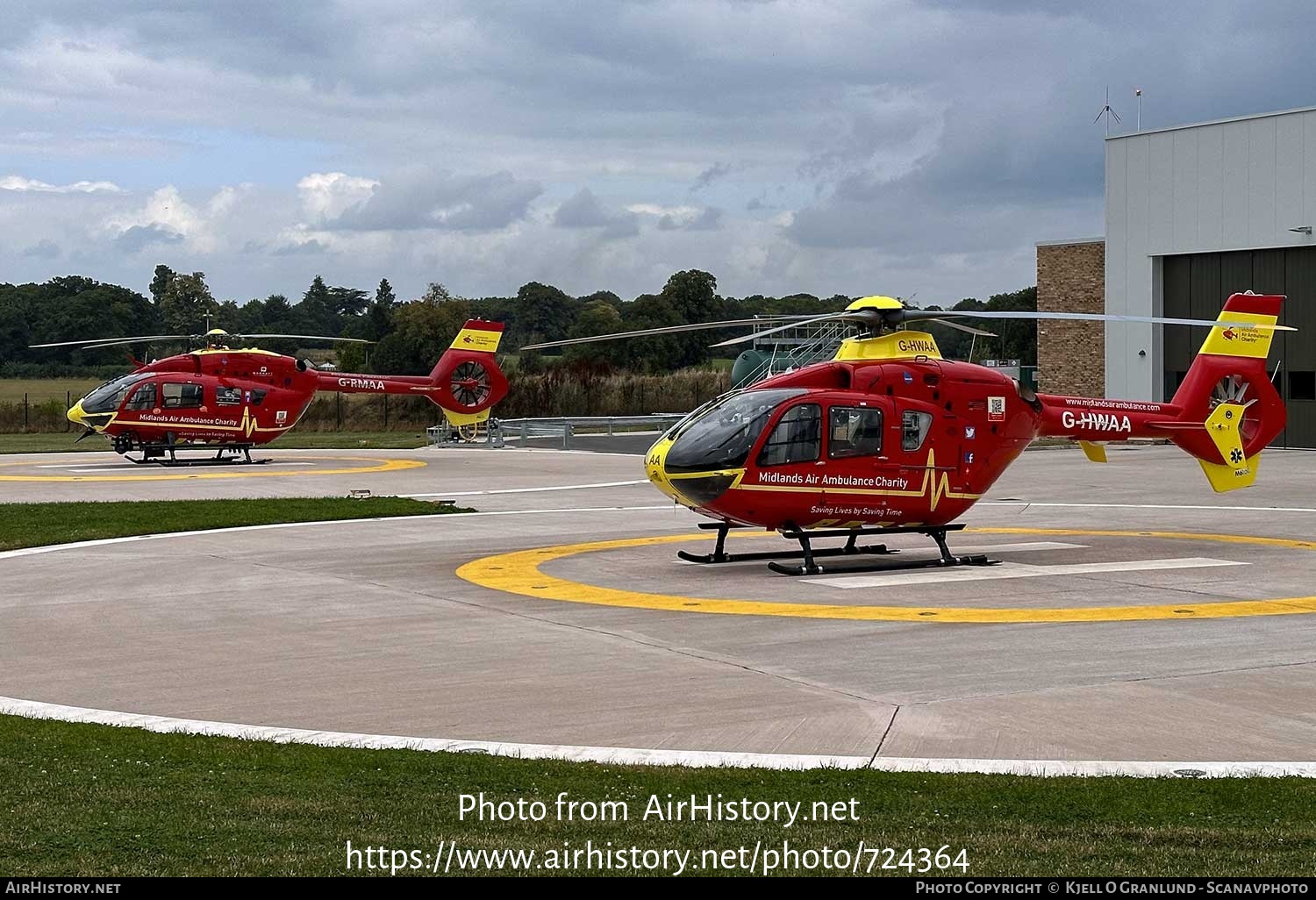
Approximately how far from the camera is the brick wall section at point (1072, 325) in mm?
52562

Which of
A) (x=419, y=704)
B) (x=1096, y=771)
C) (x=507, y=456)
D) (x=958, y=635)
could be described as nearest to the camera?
(x=1096, y=771)

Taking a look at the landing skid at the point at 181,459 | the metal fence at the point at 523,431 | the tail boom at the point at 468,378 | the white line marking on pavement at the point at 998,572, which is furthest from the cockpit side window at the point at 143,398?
the white line marking on pavement at the point at 998,572

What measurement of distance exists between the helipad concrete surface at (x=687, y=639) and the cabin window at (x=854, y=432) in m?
1.49

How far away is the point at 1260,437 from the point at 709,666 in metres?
12.5

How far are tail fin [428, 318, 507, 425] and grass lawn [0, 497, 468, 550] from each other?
18245mm

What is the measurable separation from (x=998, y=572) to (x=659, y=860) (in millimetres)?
11535

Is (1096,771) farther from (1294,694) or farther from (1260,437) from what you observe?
(1260,437)

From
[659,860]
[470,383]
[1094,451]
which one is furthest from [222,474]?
[659,860]

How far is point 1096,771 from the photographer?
8.09m

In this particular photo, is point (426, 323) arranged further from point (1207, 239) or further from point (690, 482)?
point (690, 482)

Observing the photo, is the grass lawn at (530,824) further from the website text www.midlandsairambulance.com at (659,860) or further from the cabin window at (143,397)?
the cabin window at (143,397)
